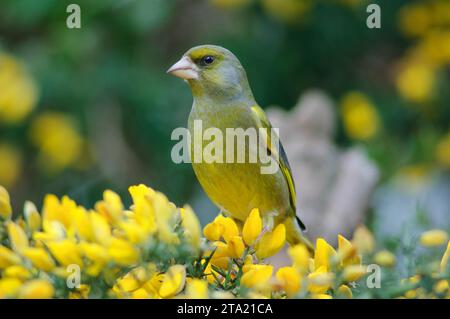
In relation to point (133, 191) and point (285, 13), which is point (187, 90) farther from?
point (133, 191)

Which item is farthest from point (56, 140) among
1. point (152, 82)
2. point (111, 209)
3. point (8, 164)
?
point (111, 209)

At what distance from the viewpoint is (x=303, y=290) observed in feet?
5.52

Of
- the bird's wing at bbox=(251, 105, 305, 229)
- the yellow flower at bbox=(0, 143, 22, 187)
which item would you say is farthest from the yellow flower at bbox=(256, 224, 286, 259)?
the yellow flower at bbox=(0, 143, 22, 187)

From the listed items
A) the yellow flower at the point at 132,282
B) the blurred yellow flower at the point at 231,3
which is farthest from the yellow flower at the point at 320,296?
the blurred yellow flower at the point at 231,3

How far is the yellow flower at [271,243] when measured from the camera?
77.4 inches

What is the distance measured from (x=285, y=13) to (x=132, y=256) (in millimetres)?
3200

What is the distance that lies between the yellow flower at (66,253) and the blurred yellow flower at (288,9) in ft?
10.5

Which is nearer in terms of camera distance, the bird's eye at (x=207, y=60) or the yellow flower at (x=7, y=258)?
the yellow flower at (x=7, y=258)

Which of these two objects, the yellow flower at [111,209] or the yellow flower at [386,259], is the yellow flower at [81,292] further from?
the yellow flower at [386,259]

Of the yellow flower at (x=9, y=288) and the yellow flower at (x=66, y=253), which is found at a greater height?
the yellow flower at (x=66, y=253)

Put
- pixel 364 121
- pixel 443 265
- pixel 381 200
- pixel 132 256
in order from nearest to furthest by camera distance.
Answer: pixel 132 256 → pixel 443 265 → pixel 381 200 → pixel 364 121

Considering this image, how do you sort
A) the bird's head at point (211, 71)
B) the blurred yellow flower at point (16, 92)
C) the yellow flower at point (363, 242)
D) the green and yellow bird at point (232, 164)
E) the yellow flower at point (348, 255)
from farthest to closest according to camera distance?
1. the blurred yellow flower at point (16, 92)
2. the bird's head at point (211, 71)
3. the green and yellow bird at point (232, 164)
4. the yellow flower at point (363, 242)
5. the yellow flower at point (348, 255)

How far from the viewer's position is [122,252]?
1.62 meters
